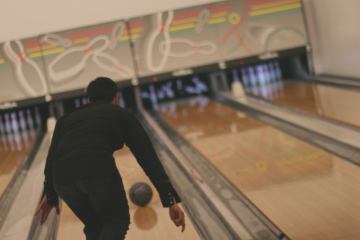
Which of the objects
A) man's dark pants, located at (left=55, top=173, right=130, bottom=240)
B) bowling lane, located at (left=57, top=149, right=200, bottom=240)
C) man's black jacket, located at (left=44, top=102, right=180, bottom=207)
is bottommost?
bowling lane, located at (left=57, top=149, right=200, bottom=240)

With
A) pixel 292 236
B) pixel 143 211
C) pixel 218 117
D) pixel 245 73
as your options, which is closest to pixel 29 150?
pixel 218 117

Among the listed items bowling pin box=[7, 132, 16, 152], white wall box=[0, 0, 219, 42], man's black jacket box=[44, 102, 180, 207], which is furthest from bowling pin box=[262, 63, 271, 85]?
man's black jacket box=[44, 102, 180, 207]

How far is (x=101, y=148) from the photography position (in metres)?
3.02

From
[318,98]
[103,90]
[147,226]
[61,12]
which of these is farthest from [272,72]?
[103,90]

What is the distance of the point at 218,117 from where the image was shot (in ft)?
25.3

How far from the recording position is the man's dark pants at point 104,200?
2.96 meters

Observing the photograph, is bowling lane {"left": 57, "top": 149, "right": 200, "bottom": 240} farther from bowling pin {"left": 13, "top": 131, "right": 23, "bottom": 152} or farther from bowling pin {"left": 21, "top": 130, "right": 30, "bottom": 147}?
bowling pin {"left": 21, "top": 130, "right": 30, "bottom": 147}

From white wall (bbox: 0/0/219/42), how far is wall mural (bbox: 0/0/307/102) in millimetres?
497

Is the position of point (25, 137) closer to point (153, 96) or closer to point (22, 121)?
point (22, 121)

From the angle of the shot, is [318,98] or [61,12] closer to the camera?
[318,98]

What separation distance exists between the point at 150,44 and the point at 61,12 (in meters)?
1.30

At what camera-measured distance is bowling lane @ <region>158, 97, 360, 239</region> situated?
12.8ft

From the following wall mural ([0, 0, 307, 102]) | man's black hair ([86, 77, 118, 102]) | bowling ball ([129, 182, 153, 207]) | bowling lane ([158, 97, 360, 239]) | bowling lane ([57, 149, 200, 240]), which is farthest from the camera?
wall mural ([0, 0, 307, 102])

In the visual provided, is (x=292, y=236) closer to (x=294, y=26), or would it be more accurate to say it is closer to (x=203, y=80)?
(x=294, y=26)
